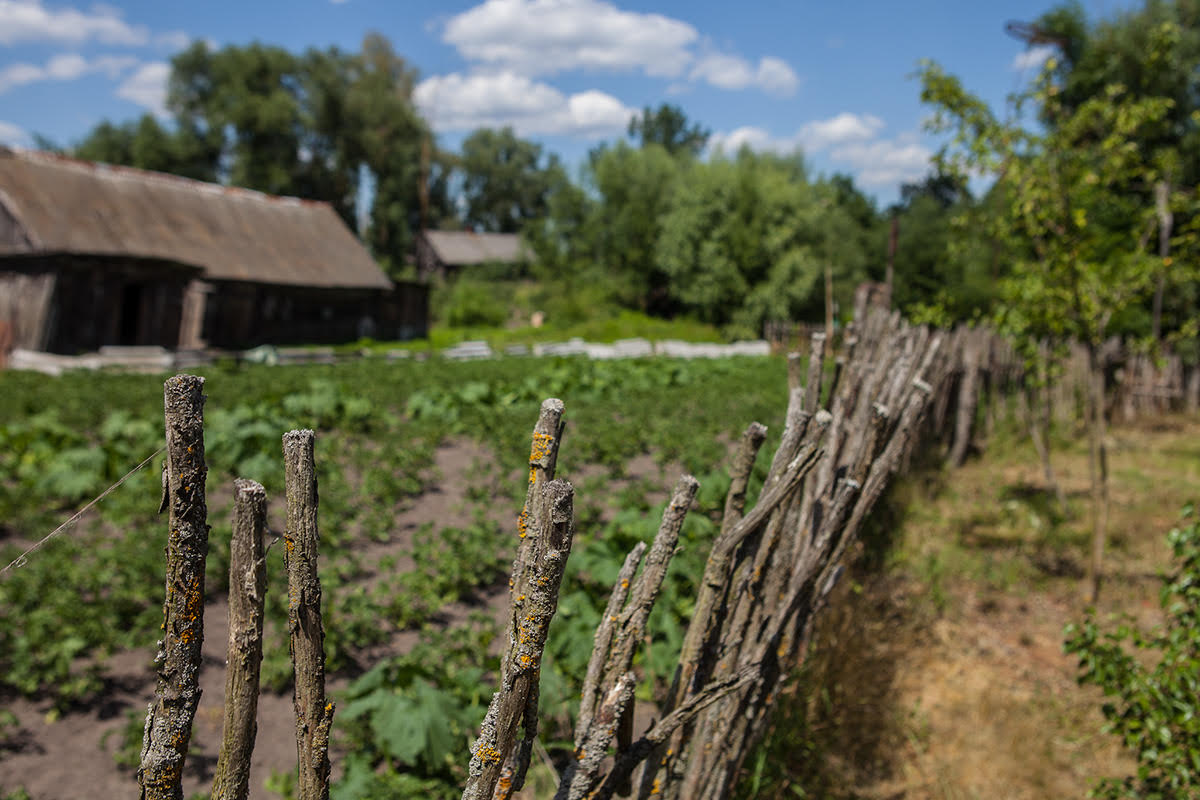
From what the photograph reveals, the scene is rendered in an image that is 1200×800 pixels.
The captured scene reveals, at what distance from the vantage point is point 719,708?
2.38 metres

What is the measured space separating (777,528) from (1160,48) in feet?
22.9

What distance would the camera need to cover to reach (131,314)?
21703mm

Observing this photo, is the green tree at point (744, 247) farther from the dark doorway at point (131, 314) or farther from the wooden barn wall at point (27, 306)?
the wooden barn wall at point (27, 306)

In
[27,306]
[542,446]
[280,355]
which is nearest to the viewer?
[542,446]

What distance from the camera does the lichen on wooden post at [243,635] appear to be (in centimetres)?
120

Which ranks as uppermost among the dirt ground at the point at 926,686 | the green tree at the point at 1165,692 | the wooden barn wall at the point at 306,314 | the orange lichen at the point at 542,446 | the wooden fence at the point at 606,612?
the wooden barn wall at the point at 306,314

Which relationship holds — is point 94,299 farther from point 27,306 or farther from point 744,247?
point 744,247

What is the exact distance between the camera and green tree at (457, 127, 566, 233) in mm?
62781

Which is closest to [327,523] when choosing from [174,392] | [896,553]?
[896,553]

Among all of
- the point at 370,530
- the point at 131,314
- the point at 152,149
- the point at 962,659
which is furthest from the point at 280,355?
the point at 152,149

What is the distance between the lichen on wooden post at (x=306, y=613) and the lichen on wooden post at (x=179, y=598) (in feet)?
0.44

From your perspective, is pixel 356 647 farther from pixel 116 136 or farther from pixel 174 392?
pixel 116 136

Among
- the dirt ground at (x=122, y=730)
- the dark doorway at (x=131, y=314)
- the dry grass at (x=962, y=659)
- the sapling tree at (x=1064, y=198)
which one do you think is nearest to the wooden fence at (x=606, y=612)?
the dry grass at (x=962, y=659)

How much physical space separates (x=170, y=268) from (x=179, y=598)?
2149cm
